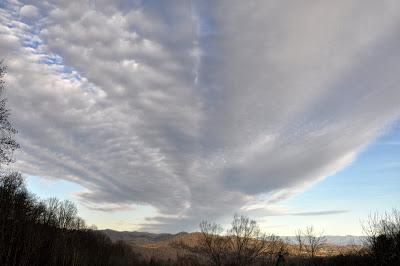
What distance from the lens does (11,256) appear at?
1630 centimetres

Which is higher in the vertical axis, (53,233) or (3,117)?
(3,117)

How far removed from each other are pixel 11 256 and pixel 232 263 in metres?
63.9

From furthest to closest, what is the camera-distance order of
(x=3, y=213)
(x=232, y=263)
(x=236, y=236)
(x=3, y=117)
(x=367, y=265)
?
(x=236, y=236) → (x=232, y=263) → (x=367, y=265) → (x=3, y=117) → (x=3, y=213)

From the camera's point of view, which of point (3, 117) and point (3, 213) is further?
point (3, 117)

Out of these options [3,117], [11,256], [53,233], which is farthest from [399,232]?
[3,117]

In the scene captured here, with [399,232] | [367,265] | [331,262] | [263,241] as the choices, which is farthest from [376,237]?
[263,241]

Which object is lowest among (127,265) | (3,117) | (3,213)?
(127,265)

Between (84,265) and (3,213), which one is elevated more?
(3,213)

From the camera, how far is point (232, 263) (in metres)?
74.8

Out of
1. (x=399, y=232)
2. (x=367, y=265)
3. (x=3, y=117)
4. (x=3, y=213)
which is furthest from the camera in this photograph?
(x=367, y=265)

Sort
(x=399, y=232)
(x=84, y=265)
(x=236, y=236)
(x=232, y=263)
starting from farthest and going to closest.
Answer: (x=236, y=236) → (x=232, y=263) → (x=399, y=232) → (x=84, y=265)

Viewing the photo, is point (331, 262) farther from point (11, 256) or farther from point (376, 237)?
point (11, 256)

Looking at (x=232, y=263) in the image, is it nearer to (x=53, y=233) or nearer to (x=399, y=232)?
(x=399, y=232)

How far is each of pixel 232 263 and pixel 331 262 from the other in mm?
19135
